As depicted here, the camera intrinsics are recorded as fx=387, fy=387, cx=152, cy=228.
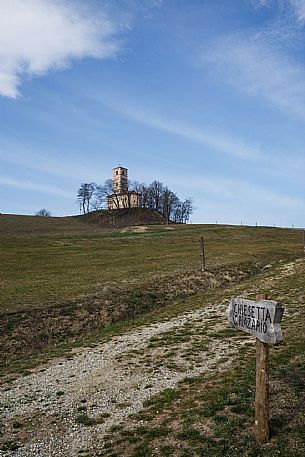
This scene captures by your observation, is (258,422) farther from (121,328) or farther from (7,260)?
(7,260)

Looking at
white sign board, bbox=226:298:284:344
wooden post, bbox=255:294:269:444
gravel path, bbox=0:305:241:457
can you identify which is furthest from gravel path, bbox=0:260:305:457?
white sign board, bbox=226:298:284:344

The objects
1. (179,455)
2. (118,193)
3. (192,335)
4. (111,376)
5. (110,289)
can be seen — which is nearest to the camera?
(179,455)

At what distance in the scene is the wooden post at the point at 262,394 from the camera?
7598mm

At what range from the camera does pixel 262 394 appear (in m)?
7.62

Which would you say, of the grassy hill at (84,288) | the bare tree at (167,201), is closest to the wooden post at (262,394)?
the grassy hill at (84,288)

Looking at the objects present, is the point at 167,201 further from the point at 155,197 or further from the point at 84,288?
the point at 84,288

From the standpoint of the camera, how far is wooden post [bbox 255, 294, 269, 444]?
7.60 m

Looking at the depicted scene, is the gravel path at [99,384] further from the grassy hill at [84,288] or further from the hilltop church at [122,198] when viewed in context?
the hilltop church at [122,198]

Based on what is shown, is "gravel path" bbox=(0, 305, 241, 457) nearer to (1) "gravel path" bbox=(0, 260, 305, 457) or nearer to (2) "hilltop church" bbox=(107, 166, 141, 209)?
(1) "gravel path" bbox=(0, 260, 305, 457)

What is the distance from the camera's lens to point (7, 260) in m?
45.0

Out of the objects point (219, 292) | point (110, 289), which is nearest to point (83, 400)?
point (110, 289)

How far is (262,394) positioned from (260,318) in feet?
5.05

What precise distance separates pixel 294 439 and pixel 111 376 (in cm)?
649

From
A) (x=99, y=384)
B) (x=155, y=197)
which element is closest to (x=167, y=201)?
(x=155, y=197)
